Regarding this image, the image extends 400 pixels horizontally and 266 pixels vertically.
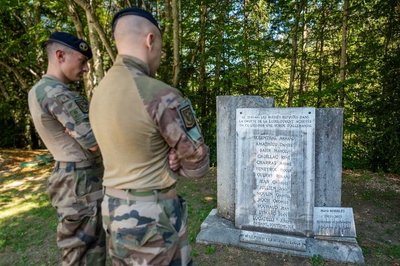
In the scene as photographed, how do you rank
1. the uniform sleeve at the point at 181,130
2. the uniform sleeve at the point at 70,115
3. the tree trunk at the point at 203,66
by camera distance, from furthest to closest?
the tree trunk at the point at 203,66
the uniform sleeve at the point at 70,115
the uniform sleeve at the point at 181,130

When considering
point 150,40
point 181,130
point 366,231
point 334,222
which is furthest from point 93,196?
point 366,231

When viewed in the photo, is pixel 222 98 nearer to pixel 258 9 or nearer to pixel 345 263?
pixel 345 263

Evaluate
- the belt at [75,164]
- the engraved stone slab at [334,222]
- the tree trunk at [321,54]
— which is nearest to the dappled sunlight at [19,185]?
the belt at [75,164]

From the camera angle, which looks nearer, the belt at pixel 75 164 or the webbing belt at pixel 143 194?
the webbing belt at pixel 143 194

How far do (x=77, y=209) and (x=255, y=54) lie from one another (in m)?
7.59

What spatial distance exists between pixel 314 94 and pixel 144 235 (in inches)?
258

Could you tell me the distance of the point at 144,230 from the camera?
1684 mm

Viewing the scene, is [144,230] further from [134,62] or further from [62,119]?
[62,119]

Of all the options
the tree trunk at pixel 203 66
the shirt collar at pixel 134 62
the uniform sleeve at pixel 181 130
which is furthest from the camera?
the tree trunk at pixel 203 66

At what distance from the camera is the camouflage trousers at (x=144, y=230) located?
169cm

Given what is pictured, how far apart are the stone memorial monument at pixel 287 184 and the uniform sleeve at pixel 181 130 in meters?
2.17

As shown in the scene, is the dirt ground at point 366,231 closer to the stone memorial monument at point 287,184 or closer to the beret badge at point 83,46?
the stone memorial monument at point 287,184

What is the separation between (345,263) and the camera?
3.33m

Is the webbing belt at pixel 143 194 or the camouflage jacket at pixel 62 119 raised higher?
the camouflage jacket at pixel 62 119
